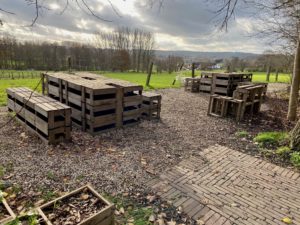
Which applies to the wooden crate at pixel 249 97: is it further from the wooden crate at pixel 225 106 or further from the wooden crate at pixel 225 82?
the wooden crate at pixel 225 82

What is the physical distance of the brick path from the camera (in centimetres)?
275

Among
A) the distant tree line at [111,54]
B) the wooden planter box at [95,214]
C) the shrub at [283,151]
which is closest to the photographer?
the wooden planter box at [95,214]

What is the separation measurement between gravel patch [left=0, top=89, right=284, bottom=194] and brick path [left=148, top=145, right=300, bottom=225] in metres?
0.41

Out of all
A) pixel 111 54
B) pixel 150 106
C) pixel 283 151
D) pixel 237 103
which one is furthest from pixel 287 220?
pixel 111 54

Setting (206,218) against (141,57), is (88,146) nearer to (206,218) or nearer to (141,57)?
(206,218)

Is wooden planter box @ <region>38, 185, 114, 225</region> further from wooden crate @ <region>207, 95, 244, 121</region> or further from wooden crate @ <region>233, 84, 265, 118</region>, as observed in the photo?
wooden crate @ <region>233, 84, 265, 118</region>

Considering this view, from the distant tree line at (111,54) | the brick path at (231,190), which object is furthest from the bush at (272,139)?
the distant tree line at (111,54)

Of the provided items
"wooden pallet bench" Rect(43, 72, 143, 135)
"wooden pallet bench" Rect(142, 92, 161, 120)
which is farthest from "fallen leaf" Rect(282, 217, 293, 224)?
"wooden pallet bench" Rect(142, 92, 161, 120)

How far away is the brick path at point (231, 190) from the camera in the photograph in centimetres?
275

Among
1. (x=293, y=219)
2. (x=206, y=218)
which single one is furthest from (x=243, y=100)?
(x=206, y=218)

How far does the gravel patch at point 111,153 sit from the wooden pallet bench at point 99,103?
273 mm

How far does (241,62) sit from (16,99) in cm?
3297

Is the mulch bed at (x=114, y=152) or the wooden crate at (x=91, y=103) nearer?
the mulch bed at (x=114, y=152)

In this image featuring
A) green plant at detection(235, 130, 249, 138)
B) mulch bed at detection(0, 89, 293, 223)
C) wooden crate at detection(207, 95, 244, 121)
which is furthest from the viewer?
wooden crate at detection(207, 95, 244, 121)
